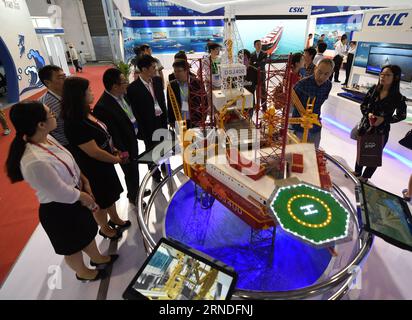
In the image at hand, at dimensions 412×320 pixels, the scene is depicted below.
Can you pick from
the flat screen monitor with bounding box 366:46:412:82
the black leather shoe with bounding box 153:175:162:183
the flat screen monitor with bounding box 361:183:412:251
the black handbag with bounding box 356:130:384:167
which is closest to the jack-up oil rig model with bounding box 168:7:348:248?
the flat screen monitor with bounding box 361:183:412:251

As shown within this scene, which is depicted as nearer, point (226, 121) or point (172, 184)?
point (226, 121)

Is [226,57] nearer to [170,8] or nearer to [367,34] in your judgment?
[367,34]

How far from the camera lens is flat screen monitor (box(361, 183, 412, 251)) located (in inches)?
59.6

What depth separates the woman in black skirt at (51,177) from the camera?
169cm

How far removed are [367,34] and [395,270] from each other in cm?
615

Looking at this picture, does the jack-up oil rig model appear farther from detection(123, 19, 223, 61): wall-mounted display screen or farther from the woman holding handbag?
detection(123, 19, 223, 61): wall-mounted display screen

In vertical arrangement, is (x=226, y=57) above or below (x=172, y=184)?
above

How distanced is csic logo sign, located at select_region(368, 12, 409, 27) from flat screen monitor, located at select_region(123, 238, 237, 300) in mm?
6926

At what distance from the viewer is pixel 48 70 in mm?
2764

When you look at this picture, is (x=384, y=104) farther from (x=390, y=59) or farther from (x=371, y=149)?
(x=390, y=59)

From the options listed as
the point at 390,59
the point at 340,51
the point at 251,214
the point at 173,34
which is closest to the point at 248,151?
the point at 251,214
